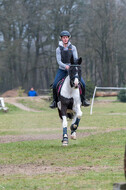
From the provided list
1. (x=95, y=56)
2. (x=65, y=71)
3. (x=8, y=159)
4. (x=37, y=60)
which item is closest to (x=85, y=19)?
(x=95, y=56)

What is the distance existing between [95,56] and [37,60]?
342 inches

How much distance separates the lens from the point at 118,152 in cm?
1006

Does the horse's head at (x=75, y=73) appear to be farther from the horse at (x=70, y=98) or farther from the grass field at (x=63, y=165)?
the grass field at (x=63, y=165)

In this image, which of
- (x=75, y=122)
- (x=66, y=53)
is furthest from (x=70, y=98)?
(x=66, y=53)

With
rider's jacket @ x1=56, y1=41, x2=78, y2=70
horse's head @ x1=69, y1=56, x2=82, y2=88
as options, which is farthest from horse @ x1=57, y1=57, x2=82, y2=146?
rider's jacket @ x1=56, y1=41, x2=78, y2=70

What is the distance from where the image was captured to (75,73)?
11992mm

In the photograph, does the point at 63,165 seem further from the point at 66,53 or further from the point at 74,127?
the point at 66,53

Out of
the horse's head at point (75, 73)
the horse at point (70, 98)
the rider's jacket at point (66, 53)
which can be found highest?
the rider's jacket at point (66, 53)

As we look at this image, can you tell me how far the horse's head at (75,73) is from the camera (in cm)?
1189

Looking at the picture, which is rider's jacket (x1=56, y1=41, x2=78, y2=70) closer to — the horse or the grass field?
the horse

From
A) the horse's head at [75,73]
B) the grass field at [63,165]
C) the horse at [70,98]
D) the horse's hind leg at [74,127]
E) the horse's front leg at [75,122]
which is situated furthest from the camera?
the horse's hind leg at [74,127]

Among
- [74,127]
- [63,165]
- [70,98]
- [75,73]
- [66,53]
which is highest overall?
[66,53]

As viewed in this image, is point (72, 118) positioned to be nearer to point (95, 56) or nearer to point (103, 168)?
point (103, 168)

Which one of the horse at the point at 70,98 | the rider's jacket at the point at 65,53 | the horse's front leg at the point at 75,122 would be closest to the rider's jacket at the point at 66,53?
the rider's jacket at the point at 65,53
